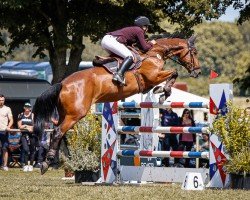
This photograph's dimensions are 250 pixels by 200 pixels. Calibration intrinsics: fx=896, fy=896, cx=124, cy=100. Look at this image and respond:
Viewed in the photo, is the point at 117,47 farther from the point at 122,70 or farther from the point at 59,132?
the point at 59,132

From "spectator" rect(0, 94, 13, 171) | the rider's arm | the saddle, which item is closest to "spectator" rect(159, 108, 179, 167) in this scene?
"spectator" rect(0, 94, 13, 171)

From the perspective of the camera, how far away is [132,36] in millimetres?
14453

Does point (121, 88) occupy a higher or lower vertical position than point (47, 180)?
higher

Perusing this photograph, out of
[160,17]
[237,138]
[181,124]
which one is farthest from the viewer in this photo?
[160,17]

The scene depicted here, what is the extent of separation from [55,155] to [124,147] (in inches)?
256

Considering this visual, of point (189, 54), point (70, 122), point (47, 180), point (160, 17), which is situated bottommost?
point (47, 180)

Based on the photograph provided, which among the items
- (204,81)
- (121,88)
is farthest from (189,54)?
(204,81)

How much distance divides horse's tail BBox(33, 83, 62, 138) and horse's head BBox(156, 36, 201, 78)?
2.19m

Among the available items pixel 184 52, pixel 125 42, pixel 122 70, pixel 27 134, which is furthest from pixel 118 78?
pixel 27 134

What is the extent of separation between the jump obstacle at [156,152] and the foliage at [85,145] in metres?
0.16

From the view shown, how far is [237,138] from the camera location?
13.3 m

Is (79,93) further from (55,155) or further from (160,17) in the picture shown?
(160,17)

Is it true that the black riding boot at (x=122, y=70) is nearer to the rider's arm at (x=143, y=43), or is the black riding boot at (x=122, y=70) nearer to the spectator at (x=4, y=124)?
the rider's arm at (x=143, y=43)

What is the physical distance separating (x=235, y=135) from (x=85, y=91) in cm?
252
